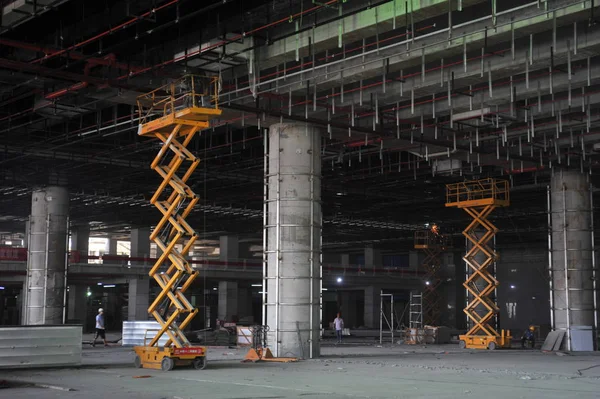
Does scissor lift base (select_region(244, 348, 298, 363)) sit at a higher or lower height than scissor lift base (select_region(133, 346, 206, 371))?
lower

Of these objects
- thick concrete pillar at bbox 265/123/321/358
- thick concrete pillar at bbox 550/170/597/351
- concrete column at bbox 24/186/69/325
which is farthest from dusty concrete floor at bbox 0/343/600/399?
concrete column at bbox 24/186/69/325

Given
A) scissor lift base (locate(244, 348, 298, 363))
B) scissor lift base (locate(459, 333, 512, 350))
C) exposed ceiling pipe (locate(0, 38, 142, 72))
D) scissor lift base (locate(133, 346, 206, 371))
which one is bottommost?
scissor lift base (locate(459, 333, 512, 350))

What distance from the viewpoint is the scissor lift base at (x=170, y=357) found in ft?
73.6

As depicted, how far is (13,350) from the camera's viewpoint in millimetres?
22641

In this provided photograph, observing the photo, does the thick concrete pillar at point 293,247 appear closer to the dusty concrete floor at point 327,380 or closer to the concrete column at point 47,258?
the dusty concrete floor at point 327,380

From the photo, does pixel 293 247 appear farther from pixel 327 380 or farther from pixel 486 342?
pixel 486 342

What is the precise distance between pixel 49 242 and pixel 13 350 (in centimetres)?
2403

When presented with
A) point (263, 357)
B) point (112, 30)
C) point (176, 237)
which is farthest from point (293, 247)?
point (112, 30)

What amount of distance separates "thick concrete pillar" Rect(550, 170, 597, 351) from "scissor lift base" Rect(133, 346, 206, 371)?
2285 cm

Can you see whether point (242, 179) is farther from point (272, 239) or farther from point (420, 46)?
point (420, 46)

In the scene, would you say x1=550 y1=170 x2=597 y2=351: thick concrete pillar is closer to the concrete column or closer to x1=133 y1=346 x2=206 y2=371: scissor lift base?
x1=133 y1=346 x2=206 y2=371: scissor lift base

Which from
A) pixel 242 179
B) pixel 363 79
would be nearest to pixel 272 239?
pixel 363 79

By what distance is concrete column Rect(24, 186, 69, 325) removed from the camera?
4491cm

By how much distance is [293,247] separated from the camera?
29594 millimetres
